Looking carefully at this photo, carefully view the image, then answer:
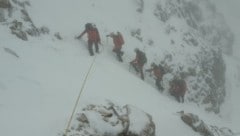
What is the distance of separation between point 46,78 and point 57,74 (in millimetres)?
915

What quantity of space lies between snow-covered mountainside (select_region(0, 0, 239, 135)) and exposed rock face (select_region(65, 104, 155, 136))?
531 millimetres

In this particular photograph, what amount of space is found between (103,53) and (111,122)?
771cm

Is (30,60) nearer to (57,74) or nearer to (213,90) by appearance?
(57,74)

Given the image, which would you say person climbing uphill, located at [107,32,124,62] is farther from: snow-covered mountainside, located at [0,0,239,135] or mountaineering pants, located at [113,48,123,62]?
snow-covered mountainside, located at [0,0,239,135]

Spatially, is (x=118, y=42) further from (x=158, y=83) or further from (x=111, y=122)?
(x=111, y=122)

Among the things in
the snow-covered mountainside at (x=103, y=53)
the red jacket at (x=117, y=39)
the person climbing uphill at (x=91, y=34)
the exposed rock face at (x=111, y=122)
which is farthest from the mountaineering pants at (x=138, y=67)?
the exposed rock face at (x=111, y=122)

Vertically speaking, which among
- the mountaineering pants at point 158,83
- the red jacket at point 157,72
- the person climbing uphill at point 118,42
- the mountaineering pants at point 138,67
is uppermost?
the person climbing uphill at point 118,42

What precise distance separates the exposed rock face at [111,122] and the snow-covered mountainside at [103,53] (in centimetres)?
53

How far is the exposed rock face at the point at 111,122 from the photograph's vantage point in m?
9.92

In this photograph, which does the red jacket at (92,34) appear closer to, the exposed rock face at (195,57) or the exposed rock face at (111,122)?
the exposed rock face at (111,122)

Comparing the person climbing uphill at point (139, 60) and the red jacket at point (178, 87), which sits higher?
the person climbing uphill at point (139, 60)

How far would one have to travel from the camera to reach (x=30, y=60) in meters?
12.8

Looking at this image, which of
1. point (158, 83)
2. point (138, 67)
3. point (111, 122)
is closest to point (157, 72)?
point (158, 83)

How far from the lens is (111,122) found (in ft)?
33.7
